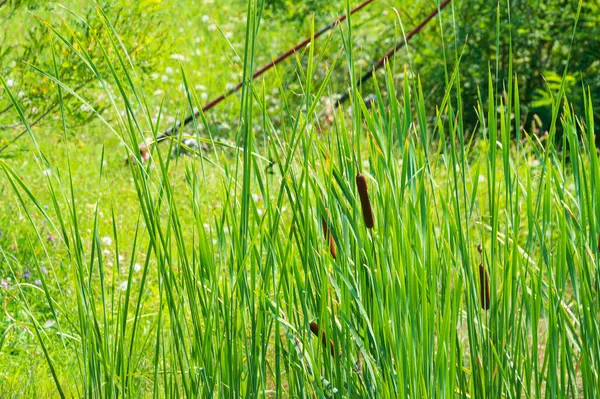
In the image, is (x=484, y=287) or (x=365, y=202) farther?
(x=484, y=287)

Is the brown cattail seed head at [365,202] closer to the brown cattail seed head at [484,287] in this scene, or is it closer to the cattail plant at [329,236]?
the cattail plant at [329,236]

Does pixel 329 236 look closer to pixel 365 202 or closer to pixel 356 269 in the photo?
pixel 356 269

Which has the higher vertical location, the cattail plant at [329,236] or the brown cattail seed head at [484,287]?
the cattail plant at [329,236]

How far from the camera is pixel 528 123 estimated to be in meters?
6.95

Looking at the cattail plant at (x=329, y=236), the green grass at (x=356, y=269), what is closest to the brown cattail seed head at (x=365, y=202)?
the green grass at (x=356, y=269)

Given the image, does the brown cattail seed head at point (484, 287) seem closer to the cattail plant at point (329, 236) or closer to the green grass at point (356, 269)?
the green grass at point (356, 269)

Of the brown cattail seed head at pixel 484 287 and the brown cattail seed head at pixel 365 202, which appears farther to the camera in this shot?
the brown cattail seed head at pixel 484 287

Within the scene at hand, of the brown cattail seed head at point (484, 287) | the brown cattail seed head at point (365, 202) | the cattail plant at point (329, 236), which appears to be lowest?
the brown cattail seed head at point (484, 287)

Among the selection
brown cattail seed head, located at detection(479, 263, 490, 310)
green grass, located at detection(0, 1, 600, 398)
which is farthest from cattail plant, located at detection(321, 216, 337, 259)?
brown cattail seed head, located at detection(479, 263, 490, 310)

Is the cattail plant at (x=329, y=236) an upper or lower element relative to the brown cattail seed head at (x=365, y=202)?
lower

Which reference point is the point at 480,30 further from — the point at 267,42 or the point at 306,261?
the point at 306,261

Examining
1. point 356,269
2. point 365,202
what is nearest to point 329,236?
point 356,269

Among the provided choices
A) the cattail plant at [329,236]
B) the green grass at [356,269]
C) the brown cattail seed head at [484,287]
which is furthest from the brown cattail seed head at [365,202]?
the brown cattail seed head at [484,287]

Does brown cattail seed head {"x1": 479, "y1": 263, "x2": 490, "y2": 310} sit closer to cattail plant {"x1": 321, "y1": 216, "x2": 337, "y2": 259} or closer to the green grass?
the green grass
